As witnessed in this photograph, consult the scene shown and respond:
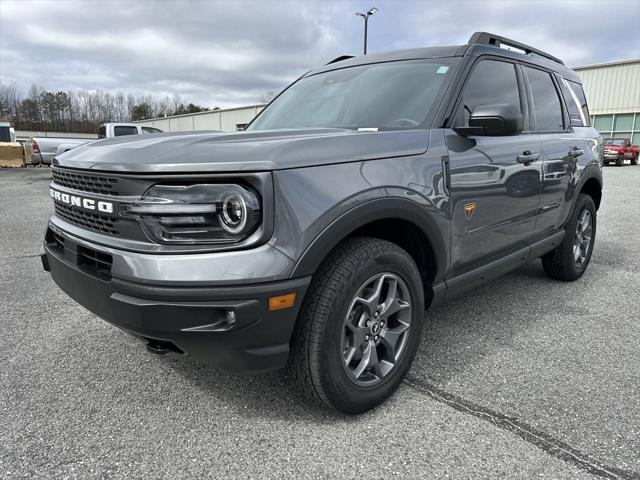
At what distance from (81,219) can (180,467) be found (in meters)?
1.22

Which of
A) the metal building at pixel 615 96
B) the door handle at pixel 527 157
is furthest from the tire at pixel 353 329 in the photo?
the metal building at pixel 615 96

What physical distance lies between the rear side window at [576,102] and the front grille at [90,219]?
3976mm

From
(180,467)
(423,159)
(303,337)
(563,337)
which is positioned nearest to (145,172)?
(303,337)

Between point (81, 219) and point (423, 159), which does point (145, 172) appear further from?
point (423, 159)

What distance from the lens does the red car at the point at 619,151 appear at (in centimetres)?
2550

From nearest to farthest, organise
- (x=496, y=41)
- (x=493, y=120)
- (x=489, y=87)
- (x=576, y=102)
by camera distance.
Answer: (x=493, y=120) → (x=489, y=87) → (x=496, y=41) → (x=576, y=102)

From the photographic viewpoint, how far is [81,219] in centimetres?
232

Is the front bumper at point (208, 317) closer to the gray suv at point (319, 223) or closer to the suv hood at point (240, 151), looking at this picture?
the gray suv at point (319, 223)

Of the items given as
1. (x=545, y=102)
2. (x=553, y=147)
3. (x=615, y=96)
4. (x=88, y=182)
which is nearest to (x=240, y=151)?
(x=88, y=182)

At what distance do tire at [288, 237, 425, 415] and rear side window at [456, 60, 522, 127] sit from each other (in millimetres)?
1092

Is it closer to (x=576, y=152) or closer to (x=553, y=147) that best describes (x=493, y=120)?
(x=553, y=147)

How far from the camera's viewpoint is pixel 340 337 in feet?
7.09

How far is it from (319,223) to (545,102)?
2.85 m

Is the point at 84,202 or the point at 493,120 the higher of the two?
the point at 493,120
